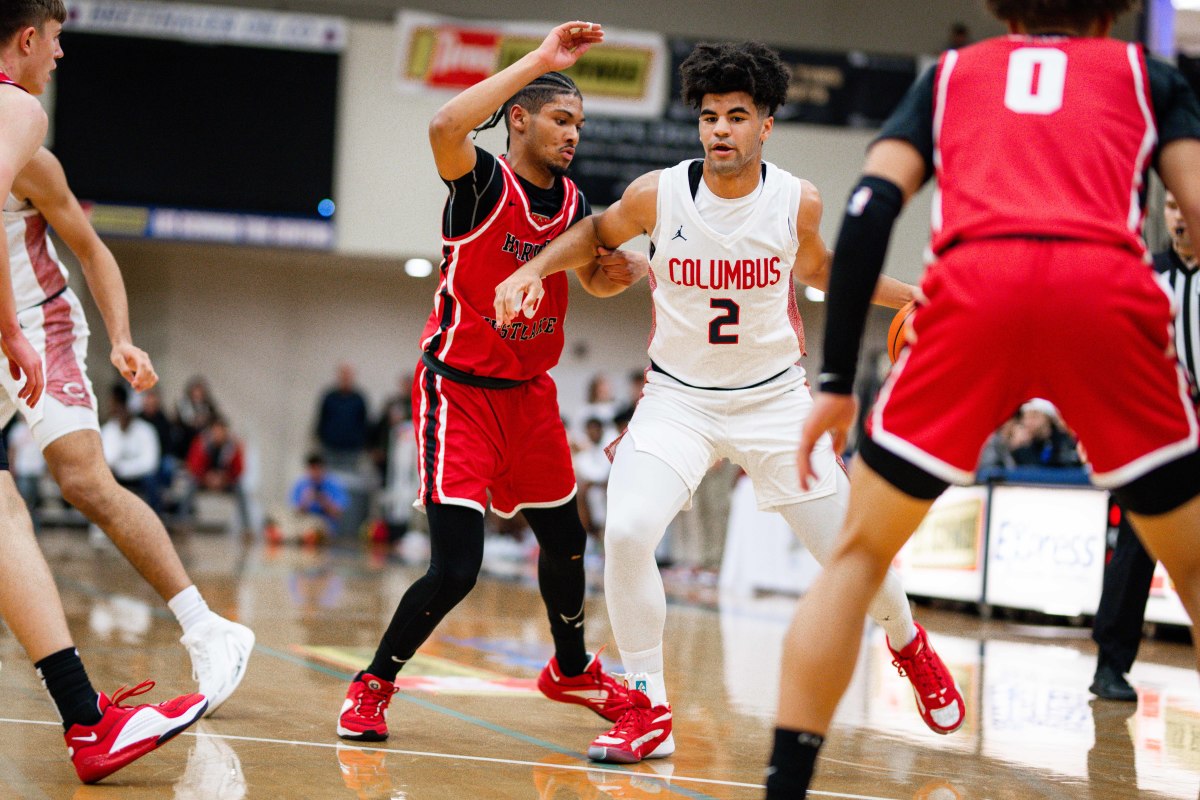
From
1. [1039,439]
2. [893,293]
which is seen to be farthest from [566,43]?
[1039,439]

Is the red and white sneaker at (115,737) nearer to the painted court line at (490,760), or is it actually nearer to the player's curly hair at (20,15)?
the painted court line at (490,760)

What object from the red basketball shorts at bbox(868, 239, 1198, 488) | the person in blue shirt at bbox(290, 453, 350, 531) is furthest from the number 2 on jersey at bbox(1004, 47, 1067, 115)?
the person in blue shirt at bbox(290, 453, 350, 531)

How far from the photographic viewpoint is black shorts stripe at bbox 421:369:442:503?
415 cm

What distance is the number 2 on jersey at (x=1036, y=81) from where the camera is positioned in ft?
8.25

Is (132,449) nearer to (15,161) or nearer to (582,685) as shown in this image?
(582,685)

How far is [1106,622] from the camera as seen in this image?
5.58 meters

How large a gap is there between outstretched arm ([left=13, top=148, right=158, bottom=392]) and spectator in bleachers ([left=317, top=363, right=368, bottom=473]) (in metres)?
13.9

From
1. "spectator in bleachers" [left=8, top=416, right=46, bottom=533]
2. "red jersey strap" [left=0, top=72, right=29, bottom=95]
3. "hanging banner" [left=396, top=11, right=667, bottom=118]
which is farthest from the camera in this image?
"hanging banner" [left=396, top=11, right=667, bottom=118]

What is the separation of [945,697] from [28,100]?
10.1 feet

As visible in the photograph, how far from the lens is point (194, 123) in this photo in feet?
53.1

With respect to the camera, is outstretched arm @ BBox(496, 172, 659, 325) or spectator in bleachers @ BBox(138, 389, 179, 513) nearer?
outstretched arm @ BBox(496, 172, 659, 325)

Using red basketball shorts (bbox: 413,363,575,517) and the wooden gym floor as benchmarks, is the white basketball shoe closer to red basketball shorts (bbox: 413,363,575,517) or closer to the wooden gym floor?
the wooden gym floor

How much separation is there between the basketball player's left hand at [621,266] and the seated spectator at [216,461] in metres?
13.6

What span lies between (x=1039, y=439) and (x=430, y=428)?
7337 millimetres
